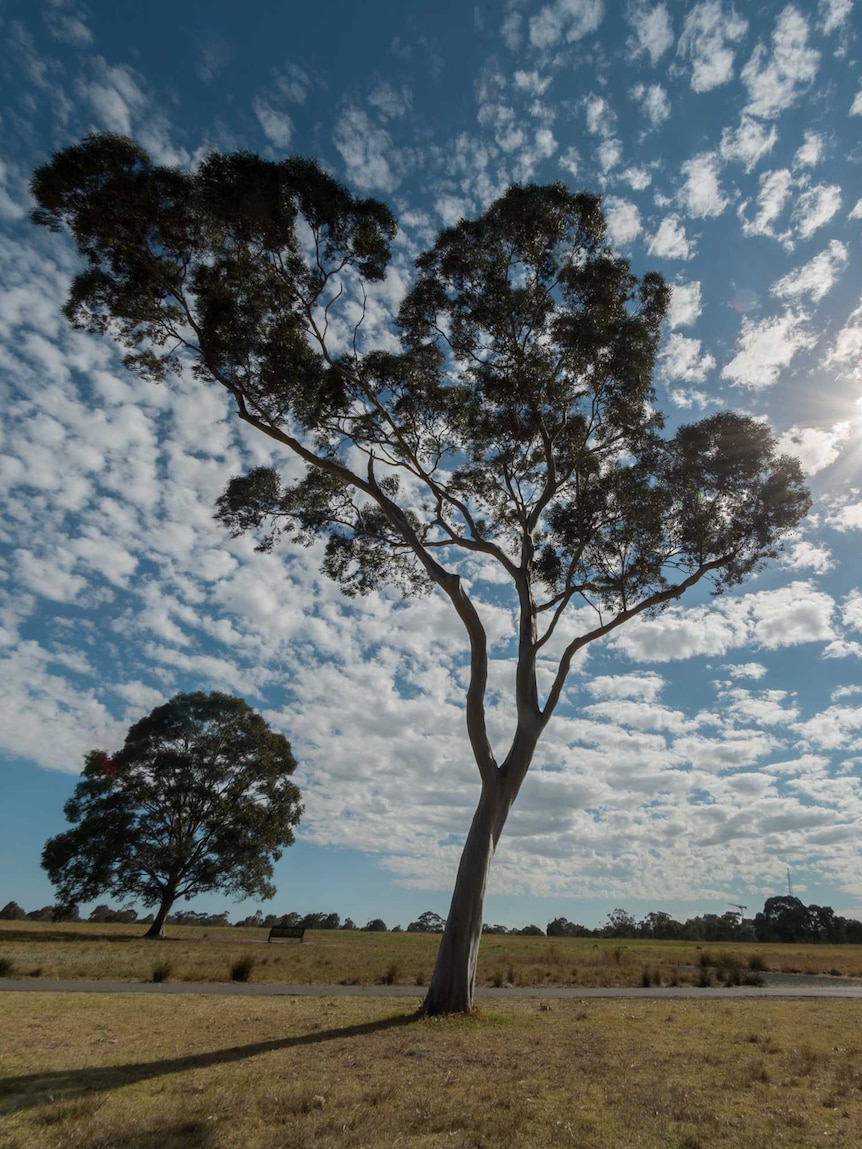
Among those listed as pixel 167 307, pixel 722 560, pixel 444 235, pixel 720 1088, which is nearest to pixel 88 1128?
pixel 720 1088

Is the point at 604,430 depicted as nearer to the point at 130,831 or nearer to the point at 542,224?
the point at 542,224

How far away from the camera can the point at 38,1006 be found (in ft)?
33.9

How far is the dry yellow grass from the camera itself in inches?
208

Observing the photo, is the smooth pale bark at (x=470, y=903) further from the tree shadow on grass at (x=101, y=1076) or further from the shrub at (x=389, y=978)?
the shrub at (x=389, y=978)

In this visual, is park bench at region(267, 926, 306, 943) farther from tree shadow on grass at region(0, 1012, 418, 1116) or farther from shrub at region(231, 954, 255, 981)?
tree shadow on grass at region(0, 1012, 418, 1116)

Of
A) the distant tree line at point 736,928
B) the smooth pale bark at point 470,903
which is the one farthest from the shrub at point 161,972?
the distant tree line at point 736,928

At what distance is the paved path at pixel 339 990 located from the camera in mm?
12992

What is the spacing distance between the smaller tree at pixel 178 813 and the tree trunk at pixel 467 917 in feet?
89.6

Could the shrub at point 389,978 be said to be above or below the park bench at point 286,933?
below

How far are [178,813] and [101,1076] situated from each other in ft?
109

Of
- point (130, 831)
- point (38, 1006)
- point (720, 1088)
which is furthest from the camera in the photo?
point (130, 831)

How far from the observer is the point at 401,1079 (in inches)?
278

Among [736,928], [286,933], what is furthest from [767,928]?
[286,933]

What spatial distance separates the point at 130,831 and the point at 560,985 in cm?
2510
